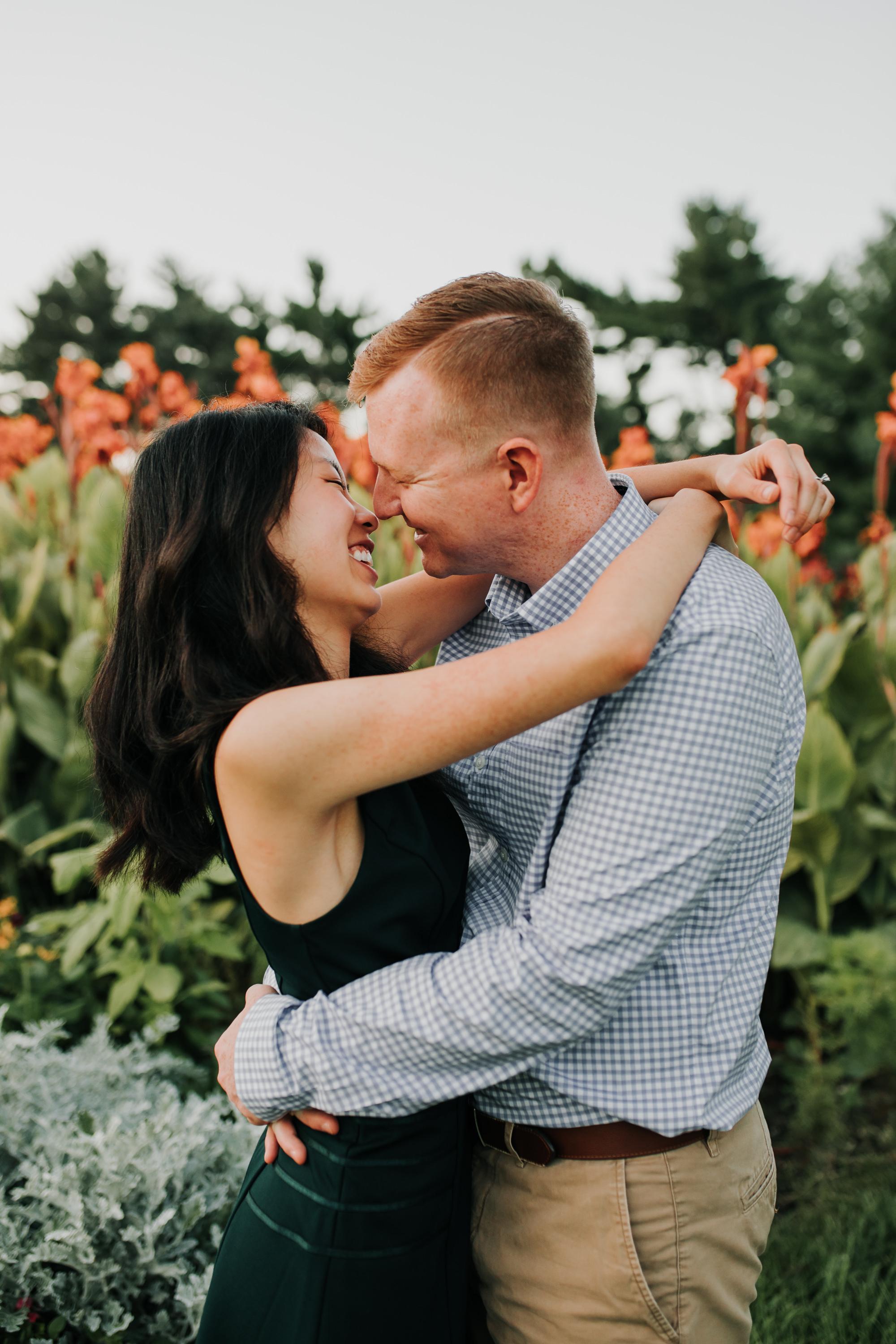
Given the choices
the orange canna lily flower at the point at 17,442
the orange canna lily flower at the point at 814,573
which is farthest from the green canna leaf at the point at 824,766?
the orange canna lily flower at the point at 17,442

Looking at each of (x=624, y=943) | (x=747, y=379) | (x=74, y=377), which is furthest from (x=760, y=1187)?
(x=74, y=377)

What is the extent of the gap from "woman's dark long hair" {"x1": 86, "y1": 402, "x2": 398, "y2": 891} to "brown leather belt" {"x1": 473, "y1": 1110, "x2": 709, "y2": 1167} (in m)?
0.69

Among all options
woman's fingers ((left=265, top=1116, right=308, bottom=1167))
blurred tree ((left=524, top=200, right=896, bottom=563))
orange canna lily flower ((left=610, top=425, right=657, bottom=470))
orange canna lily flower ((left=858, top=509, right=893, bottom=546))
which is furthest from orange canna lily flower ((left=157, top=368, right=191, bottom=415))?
blurred tree ((left=524, top=200, right=896, bottom=563))

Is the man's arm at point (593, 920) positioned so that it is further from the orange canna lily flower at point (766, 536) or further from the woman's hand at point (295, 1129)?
the orange canna lily flower at point (766, 536)

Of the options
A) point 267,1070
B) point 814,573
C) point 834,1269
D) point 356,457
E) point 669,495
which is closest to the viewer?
point 267,1070

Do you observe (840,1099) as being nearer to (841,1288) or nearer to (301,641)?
(841,1288)

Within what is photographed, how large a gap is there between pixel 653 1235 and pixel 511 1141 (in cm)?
22

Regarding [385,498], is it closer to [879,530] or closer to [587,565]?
[587,565]

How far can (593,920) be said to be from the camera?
108 centimetres

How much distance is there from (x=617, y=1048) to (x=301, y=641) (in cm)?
71

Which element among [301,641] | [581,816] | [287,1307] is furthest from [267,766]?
[287,1307]

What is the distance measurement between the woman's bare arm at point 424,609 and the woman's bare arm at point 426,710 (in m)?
0.64

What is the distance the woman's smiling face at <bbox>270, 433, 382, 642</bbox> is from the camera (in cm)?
136

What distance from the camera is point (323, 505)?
140cm
